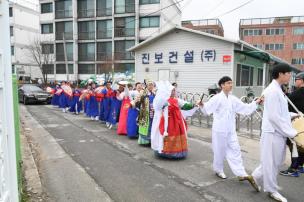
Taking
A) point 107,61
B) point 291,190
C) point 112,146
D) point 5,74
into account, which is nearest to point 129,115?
point 112,146

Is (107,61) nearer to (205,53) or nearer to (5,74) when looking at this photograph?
(205,53)

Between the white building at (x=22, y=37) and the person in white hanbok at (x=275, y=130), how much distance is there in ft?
144

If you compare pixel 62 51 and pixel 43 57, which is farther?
pixel 43 57

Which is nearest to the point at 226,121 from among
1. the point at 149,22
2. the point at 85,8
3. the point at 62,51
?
the point at 149,22

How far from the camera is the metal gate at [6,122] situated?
255cm

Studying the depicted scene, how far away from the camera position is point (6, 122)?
108 inches

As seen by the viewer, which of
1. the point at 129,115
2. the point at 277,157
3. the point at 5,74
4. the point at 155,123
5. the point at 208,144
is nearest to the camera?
the point at 5,74

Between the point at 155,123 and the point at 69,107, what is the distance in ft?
35.8

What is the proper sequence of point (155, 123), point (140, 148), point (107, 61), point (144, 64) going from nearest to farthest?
1. point (155, 123)
2. point (140, 148)
3. point (144, 64)
4. point (107, 61)

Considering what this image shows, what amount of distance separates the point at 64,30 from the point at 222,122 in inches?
1582

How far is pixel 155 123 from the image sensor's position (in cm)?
664

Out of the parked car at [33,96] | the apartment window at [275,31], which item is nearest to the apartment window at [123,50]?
the parked car at [33,96]

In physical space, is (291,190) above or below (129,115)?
below

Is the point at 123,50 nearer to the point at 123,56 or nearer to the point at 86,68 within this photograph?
the point at 123,56
